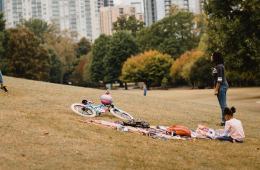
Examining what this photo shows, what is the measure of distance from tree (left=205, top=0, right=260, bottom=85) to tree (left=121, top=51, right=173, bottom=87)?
50.2 metres

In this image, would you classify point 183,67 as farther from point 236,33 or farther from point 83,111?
point 83,111

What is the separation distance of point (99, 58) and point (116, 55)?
16.1 ft

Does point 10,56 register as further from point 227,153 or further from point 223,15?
point 227,153

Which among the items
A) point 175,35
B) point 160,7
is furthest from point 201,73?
point 160,7

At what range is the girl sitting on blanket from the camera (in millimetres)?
14774

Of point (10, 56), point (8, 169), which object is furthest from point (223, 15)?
point (10, 56)

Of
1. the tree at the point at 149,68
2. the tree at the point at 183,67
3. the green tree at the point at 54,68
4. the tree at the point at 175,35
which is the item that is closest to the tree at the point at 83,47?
the green tree at the point at 54,68

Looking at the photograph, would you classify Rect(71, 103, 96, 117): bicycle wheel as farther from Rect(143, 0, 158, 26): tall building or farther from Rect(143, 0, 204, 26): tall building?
Rect(143, 0, 158, 26): tall building

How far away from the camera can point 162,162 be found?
38.6 feet

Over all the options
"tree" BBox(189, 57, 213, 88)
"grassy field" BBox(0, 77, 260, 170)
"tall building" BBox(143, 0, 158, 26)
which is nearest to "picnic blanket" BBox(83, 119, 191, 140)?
"grassy field" BBox(0, 77, 260, 170)

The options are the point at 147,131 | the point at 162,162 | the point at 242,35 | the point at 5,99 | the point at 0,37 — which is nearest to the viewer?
the point at 162,162

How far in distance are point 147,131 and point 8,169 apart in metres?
5.70

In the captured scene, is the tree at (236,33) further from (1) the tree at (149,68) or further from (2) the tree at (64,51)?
(2) the tree at (64,51)

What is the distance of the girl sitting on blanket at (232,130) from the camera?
14.8 m
